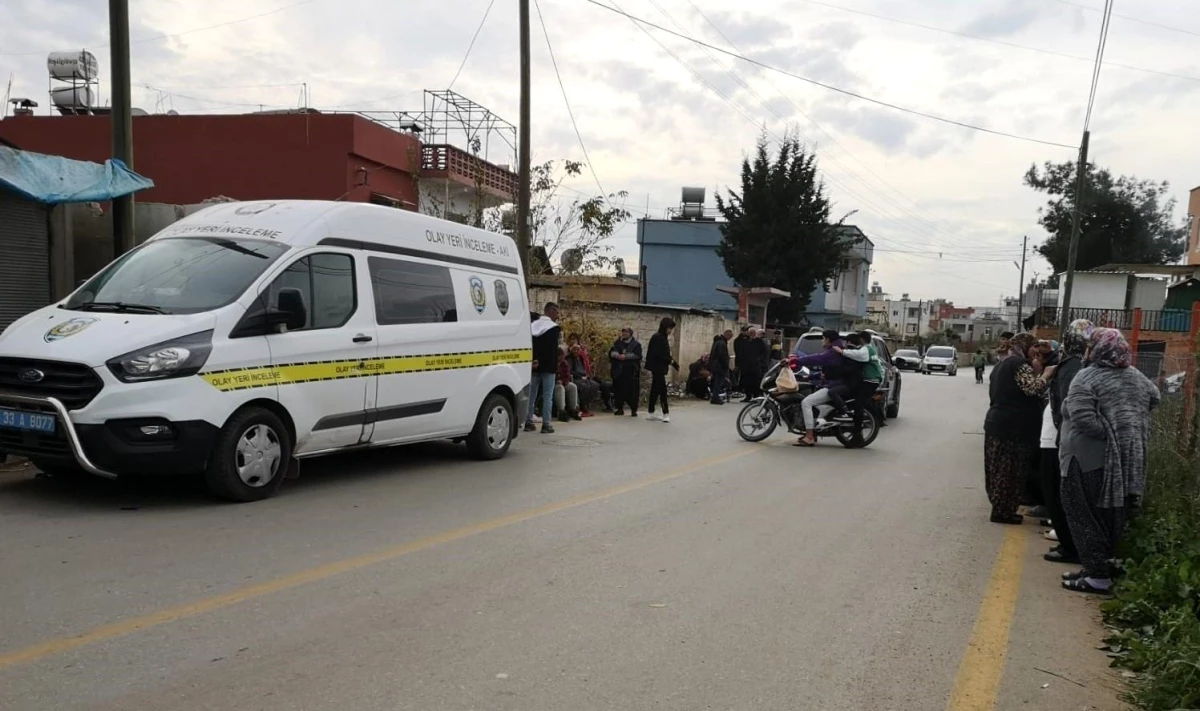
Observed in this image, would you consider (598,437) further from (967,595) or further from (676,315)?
(676,315)

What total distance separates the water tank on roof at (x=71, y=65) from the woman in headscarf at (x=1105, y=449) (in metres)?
26.3

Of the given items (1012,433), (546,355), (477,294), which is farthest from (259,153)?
(1012,433)

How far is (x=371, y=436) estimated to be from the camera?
8.75 m

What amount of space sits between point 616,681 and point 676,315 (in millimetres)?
20115

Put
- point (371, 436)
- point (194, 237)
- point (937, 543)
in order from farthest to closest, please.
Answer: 1. point (371, 436)
2. point (194, 237)
3. point (937, 543)

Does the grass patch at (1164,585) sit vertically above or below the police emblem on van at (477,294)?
below

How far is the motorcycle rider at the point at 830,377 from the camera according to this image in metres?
13.2

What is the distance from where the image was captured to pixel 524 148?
655 inches

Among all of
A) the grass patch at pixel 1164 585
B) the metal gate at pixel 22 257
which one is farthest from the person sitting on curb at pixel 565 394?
the grass patch at pixel 1164 585

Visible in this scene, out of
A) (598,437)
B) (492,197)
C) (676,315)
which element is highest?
(492,197)

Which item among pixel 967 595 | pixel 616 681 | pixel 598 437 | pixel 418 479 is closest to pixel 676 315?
pixel 598 437

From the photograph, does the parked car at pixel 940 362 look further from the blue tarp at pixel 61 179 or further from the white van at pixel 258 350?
the blue tarp at pixel 61 179

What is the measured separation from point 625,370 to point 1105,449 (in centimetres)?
1088

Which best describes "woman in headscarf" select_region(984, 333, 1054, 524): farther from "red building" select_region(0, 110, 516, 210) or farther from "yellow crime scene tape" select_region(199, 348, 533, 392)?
"red building" select_region(0, 110, 516, 210)
